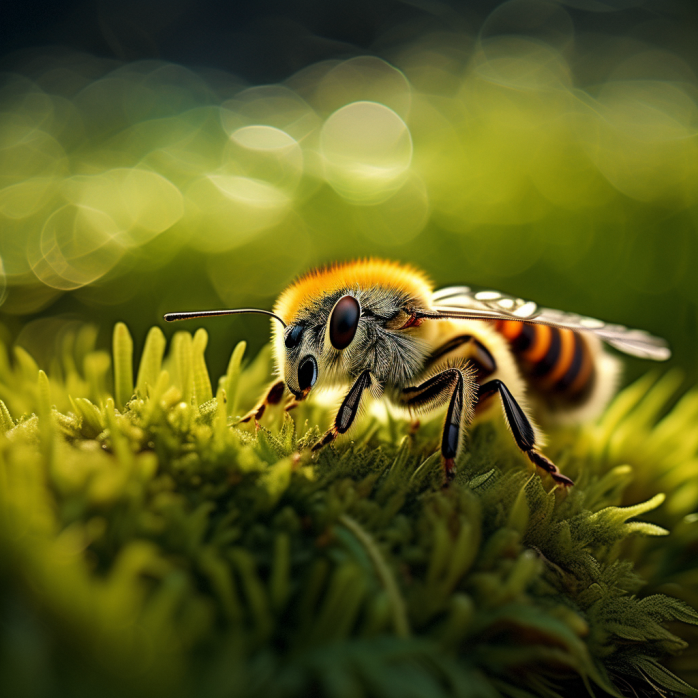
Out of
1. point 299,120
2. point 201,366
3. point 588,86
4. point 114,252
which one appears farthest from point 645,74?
point 201,366

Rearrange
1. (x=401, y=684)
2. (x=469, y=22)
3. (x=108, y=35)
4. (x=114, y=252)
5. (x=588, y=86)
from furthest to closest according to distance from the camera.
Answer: (x=108, y=35), (x=469, y=22), (x=588, y=86), (x=114, y=252), (x=401, y=684)

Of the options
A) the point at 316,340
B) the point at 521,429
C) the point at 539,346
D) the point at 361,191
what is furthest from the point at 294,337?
the point at 361,191

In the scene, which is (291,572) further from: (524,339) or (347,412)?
(524,339)

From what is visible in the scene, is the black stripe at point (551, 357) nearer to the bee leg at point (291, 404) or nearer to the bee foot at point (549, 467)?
the bee foot at point (549, 467)

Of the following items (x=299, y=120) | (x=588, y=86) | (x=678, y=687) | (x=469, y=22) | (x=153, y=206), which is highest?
(x=469, y=22)

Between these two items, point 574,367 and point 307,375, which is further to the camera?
point 574,367

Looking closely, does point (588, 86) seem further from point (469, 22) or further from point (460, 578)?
point (460, 578)
